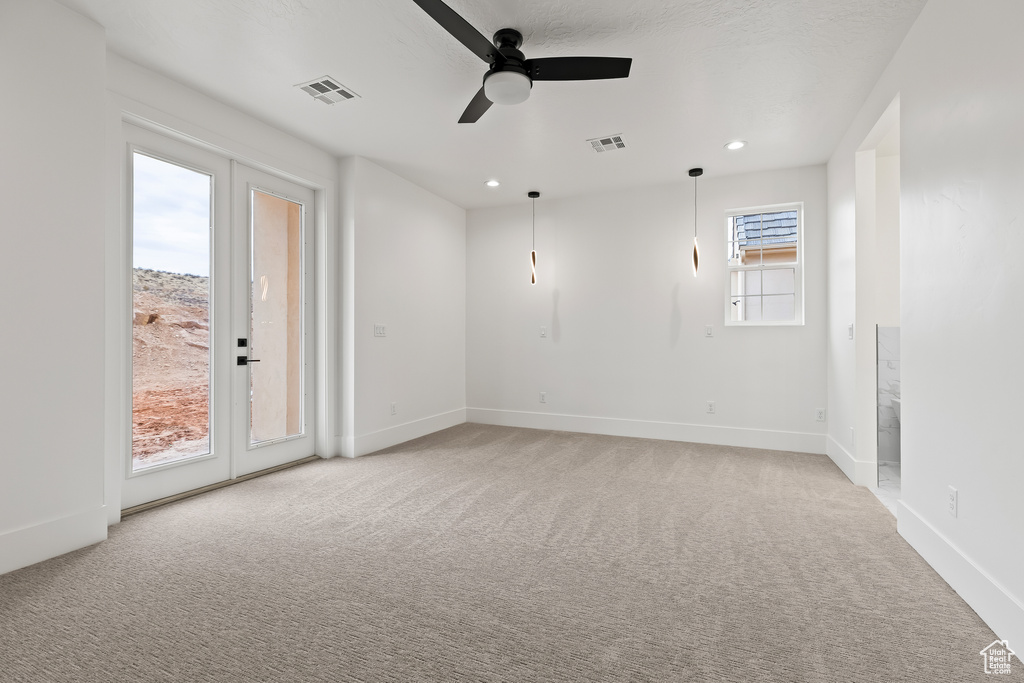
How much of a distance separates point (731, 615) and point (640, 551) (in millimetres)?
641

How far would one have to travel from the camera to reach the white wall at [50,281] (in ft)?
7.66

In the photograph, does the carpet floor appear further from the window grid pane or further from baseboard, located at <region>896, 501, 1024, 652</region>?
the window grid pane

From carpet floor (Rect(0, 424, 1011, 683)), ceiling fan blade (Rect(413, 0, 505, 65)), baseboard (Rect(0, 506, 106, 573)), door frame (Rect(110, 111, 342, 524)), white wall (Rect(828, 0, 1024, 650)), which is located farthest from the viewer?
door frame (Rect(110, 111, 342, 524))

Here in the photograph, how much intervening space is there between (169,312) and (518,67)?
279cm

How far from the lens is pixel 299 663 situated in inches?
65.9

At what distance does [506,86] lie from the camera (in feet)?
8.66

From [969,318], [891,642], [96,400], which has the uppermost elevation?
[969,318]

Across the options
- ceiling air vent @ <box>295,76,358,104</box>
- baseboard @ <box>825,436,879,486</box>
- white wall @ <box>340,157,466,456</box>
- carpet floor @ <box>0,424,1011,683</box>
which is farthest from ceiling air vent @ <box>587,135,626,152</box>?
baseboard @ <box>825,436,879,486</box>

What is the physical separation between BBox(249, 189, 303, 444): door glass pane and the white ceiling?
0.73 meters

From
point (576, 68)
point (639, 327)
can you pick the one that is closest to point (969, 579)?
point (576, 68)

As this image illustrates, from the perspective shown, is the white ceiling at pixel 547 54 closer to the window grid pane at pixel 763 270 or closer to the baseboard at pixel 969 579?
the window grid pane at pixel 763 270

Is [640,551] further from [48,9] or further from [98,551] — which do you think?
[48,9]

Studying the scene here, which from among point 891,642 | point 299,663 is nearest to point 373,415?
point 299,663

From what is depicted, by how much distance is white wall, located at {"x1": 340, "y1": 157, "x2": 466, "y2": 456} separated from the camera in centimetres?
461
